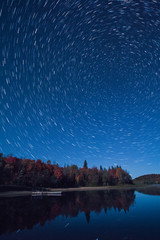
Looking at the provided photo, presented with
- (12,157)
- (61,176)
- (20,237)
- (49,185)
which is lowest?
(20,237)

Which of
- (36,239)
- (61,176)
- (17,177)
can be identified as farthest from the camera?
(61,176)

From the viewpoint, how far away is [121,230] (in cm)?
1611

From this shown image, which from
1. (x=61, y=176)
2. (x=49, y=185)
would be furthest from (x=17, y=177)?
(x=61, y=176)

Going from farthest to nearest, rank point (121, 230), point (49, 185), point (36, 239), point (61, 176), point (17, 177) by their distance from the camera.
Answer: point (61, 176), point (49, 185), point (17, 177), point (121, 230), point (36, 239)

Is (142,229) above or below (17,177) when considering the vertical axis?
below

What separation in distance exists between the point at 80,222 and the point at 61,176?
88436mm

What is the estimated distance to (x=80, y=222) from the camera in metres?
19.1

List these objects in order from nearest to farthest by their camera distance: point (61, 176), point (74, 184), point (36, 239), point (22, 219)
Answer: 1. point (36, 239)
2. point (22, 219)
3. point (61, 176)
4. point (74, 184)

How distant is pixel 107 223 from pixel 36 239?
30.0 ft

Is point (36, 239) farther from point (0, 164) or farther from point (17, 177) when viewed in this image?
point (17, 177)

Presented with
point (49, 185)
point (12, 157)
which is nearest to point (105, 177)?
point (49, 185)

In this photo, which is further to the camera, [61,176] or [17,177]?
Result: [61,176]

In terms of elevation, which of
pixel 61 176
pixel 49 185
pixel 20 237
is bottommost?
pixel 20 237

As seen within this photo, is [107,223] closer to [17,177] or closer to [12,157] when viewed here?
[17,177]
